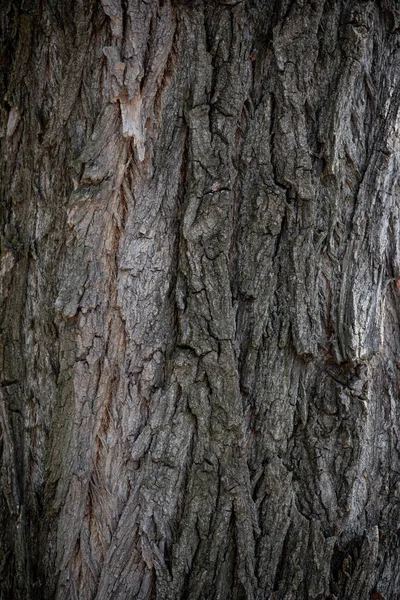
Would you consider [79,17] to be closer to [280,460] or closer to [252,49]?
[252,49]

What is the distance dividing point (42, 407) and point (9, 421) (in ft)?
0.56

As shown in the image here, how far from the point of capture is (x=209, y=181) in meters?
1.84

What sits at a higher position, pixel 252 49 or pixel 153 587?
pixel 252 49

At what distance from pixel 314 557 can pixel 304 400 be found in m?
0.52

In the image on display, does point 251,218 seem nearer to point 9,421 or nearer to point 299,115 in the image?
point 299,115

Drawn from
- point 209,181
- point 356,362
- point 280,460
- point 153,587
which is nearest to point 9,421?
point 153,587

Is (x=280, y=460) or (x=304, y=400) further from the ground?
(x=304, y=400)

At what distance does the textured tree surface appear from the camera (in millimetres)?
1837

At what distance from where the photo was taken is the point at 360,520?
202 cm

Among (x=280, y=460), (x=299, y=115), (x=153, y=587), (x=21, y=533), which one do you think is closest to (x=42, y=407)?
(x=21, y=533)

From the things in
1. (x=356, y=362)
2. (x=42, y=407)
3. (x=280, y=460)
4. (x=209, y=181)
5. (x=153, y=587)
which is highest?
(x=209, y=181)

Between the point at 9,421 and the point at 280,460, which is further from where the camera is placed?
the point at 9,421

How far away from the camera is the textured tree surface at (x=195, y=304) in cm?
184

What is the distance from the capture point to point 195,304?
184cm
